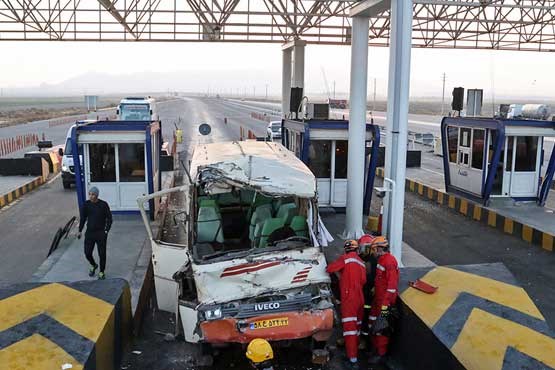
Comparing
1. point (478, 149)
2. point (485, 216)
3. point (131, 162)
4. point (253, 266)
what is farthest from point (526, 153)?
point (253, 266)

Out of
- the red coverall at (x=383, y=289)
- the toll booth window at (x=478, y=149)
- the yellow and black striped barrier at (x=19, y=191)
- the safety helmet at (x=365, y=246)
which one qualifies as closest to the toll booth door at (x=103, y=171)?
the yellow and black striped barrier at (x=19, y=191)

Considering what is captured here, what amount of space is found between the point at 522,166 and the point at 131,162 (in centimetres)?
1066

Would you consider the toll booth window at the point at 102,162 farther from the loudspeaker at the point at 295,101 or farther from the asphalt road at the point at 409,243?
the loudspeaker at the point at 295,101

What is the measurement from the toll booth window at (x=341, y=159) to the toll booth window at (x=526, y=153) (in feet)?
16.5

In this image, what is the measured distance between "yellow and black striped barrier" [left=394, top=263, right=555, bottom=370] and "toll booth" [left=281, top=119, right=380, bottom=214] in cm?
698

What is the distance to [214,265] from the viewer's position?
22.6 feet

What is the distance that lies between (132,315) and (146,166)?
6.42 metres

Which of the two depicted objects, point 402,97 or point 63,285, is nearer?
point 63,285

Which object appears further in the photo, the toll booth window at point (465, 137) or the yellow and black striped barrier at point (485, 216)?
the toll booth window at point (465, 137)

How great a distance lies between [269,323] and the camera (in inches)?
259

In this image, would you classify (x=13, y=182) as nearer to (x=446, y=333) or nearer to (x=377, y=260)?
(x=377, y=260)

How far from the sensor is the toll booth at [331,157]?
14.4m

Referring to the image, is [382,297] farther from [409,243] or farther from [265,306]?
[409,243]

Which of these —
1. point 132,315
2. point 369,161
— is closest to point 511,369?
point 132,315
